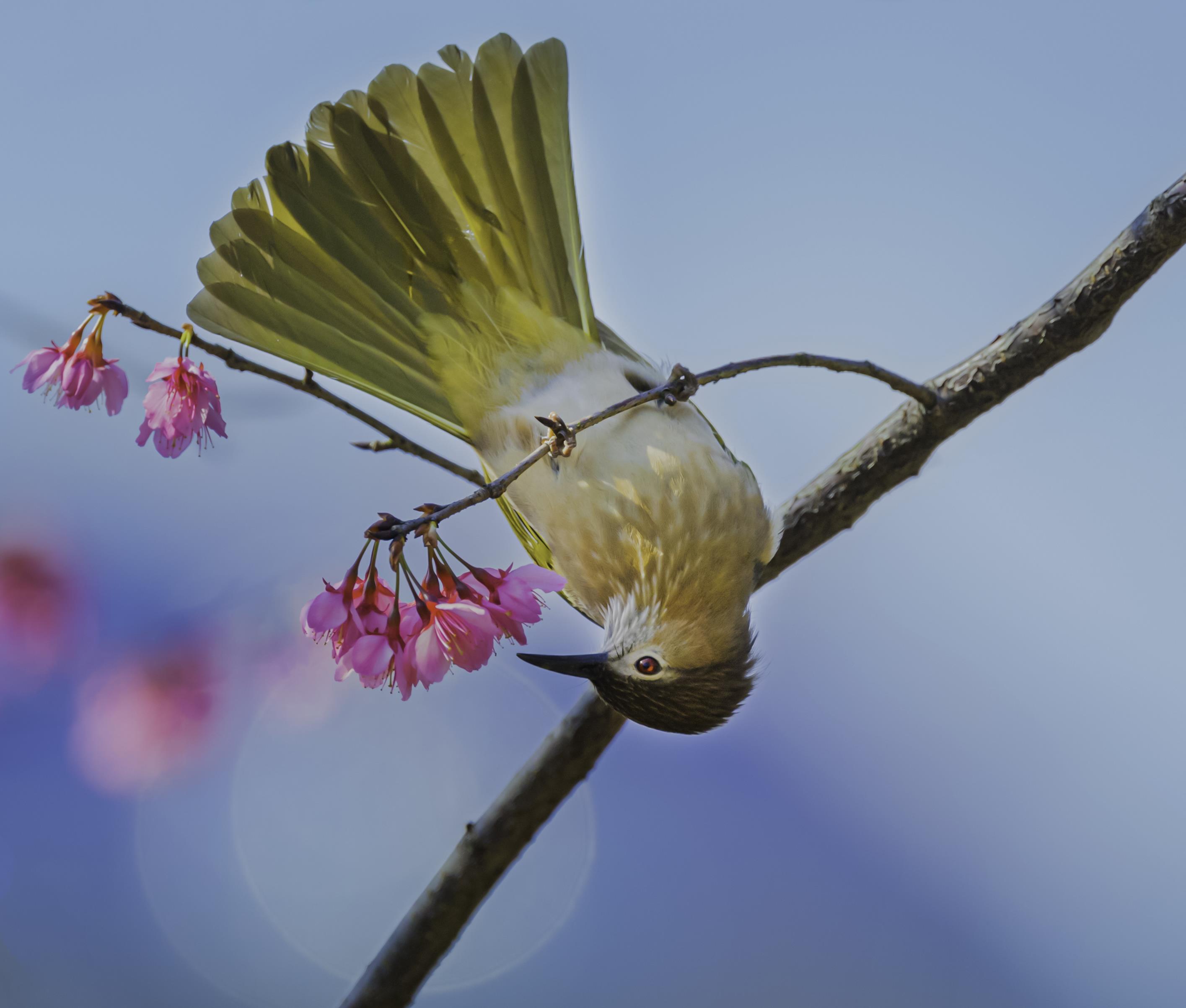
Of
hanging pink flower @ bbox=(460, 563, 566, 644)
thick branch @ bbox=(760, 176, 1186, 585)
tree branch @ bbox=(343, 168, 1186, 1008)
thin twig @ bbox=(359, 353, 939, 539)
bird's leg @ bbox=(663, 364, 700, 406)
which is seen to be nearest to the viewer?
thin twig @ bbox=(359, 353, 939, 539)

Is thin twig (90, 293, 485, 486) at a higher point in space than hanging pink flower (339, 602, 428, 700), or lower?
higher

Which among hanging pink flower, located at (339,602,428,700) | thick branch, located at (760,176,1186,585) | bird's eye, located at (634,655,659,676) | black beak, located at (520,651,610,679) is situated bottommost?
hanging pink flower, located at (339,602,428,700)

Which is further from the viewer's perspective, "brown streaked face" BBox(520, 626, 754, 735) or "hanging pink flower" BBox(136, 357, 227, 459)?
"brown streaked face" BBox(520, 626, 754, 735)

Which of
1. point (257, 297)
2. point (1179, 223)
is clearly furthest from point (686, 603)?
point (1179, 223)

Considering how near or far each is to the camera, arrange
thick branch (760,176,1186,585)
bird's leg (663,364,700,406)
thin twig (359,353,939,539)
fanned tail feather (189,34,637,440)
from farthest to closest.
Result: thick branch (760,176,1186,585) < fanned tail feather (189,34,637,440) < bird's leg (663,364,700,406) < thin twig (359,353,939,539)

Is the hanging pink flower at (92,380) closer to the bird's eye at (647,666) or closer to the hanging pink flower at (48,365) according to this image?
the hanging pink flower at (48,365)

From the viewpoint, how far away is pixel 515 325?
1237mm

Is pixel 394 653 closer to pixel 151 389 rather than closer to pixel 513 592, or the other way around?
pixel 513 592

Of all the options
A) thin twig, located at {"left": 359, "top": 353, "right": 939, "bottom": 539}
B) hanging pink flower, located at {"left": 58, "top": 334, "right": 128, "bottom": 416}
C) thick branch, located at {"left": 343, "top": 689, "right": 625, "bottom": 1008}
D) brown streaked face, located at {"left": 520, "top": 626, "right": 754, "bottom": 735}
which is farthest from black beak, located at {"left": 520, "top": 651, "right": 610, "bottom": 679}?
hanging pink flower, located at {"left": 58, "top": 334, "right": 128, "bottom": 416}

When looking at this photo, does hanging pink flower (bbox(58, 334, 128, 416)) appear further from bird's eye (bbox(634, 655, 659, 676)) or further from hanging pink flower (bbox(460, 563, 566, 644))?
bird's eye (bbox(634, 655, 659, 676))

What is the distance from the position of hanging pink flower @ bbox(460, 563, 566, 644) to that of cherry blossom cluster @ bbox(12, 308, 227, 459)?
376 mm

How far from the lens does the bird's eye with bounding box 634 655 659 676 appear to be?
3.66 ft

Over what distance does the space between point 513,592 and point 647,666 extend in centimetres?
33

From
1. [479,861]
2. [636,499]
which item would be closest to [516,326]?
[636,499]
